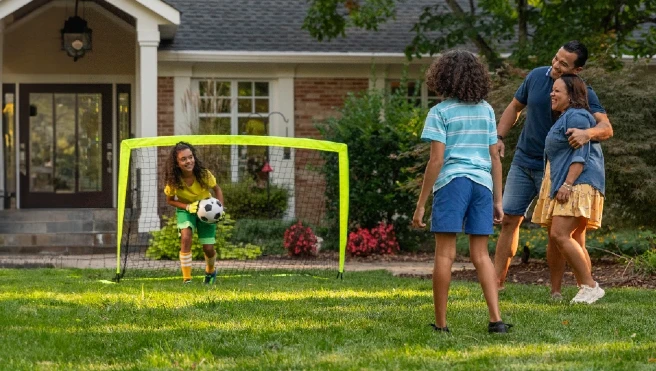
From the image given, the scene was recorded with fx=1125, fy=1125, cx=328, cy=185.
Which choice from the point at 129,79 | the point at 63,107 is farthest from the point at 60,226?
the point at 129,79

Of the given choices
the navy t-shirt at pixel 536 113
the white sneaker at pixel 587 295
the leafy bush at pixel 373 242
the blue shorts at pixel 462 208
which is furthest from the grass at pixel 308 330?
the leafy bush at pixel 373 242

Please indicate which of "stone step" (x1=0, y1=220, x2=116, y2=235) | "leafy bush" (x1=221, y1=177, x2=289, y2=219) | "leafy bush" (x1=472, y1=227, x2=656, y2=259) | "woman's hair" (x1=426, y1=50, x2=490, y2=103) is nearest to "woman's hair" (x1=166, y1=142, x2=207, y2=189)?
"woman's hair" (x1=426, y1=50, x2=490, y2=103)

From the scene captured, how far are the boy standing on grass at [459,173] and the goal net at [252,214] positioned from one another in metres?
5.85

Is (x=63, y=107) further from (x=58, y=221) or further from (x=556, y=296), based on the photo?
(x=556, y=296)

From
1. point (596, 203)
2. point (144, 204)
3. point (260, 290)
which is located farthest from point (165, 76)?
point (596, 203)

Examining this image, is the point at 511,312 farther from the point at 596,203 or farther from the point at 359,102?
→ the point at 359,102

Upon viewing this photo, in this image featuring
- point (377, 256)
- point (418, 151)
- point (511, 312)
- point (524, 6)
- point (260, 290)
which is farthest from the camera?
point (524, 6)

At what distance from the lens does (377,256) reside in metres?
15.5

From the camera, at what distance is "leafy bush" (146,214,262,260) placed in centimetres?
1438

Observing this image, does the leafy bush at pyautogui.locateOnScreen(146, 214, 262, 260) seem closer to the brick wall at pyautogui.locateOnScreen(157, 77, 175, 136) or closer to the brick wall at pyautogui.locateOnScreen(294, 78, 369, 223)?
the brick wall at pyautogui.locateOnScreen(157, 77, 175, 136)

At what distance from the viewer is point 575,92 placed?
7730 millimetres

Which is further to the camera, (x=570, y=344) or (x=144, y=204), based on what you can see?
(x=144, y=204)

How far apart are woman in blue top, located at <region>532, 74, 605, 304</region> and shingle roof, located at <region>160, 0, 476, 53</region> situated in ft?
36.3

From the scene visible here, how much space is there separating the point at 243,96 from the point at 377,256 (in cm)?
476
